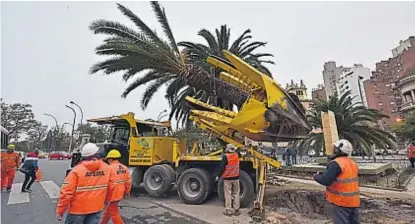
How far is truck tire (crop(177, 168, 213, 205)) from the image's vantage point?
27.4 ft

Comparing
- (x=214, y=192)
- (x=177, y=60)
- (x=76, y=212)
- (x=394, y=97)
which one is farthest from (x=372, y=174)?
(x=394, y=97)

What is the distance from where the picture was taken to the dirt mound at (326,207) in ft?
21.4

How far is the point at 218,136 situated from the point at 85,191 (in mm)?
5370

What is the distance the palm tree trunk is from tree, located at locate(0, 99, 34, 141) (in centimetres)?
6416

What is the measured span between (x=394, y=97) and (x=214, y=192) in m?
98.6

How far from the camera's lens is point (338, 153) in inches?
169

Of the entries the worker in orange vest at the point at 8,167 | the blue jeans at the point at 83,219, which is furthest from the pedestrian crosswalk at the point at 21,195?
the blue jeans at the point at 83,219

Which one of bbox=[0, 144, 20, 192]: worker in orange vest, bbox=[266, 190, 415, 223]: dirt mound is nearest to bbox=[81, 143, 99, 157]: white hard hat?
bbox=[266, 190, 415, 223]: dirt mound

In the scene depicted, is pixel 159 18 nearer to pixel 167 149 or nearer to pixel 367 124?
pixel 167 149

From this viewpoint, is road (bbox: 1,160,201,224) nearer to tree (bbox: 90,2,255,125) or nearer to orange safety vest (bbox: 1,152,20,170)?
orange safety vest (bbox: 1,152,20,170)

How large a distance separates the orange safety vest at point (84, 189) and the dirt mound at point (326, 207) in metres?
4.72

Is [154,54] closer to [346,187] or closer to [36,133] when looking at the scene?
[346,187]

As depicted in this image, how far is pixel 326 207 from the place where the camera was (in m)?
7.36

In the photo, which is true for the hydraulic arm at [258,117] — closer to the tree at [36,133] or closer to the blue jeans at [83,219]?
the blue jeans at [83,219]
